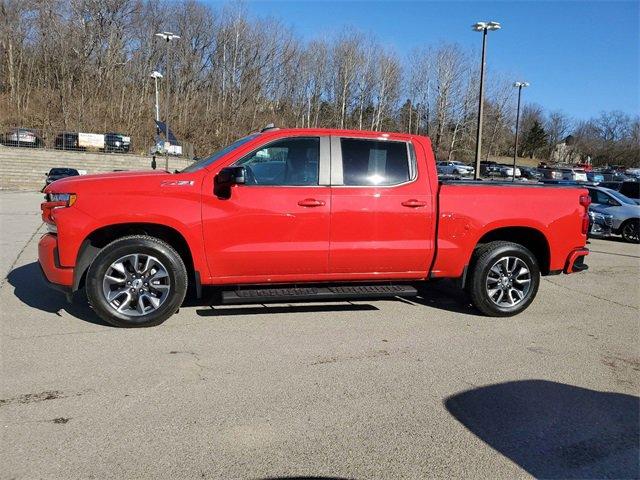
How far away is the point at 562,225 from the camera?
5.92 metres

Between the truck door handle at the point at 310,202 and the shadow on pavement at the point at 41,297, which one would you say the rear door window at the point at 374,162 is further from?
the shadow on pavement at the point at 41,297

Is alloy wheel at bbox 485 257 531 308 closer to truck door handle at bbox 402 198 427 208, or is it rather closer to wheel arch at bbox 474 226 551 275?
wheel arch at bbox 474 226 551 275

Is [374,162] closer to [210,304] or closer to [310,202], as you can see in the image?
[310,202]

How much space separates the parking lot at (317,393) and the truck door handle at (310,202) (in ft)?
4.03

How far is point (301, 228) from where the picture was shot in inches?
204

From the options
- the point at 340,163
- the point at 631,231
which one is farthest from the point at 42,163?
the point at 340,163

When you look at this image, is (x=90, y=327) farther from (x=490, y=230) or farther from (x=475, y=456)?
(x=490, y=230)

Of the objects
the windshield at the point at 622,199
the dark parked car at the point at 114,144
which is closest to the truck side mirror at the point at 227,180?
the windshield at the point at 622,199

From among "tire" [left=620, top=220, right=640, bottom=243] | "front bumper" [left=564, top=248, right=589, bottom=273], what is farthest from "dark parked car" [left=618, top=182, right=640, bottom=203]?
"front bumper" [left=564, top=248, right=589, bottom=273]

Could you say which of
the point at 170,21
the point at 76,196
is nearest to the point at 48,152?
the point at 170,21

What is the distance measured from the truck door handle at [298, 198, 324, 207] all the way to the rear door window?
1.17 feet

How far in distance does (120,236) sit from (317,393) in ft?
8.78

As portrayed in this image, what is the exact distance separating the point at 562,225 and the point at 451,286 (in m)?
1.92

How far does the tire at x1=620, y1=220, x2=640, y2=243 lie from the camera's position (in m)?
15.1
